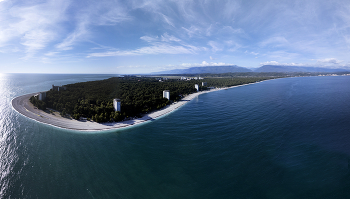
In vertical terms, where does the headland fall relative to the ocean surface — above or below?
above

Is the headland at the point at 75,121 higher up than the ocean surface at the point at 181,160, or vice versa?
the headland at the point at 75,121

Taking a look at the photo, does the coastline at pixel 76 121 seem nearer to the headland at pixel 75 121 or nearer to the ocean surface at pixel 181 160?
the headland at pixel 75 121

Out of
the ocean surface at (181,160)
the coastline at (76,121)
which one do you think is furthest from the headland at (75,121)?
the ocean surface at (181,160)

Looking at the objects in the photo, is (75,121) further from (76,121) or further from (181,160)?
(181,160)

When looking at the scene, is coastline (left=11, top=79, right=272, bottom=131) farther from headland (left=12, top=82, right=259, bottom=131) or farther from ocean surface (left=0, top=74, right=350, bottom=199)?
ocean surface (left=0, top=74, right=350, bottom=199)

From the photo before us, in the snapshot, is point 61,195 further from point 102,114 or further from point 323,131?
point 323,131

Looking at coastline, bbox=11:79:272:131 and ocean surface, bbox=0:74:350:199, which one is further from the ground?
coastline, bbox=11:79:272:131

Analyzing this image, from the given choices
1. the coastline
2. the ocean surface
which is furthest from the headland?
the ocean surface

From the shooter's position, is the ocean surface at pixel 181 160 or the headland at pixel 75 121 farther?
the headland at pixel 75 121

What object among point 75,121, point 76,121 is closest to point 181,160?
point 76,121

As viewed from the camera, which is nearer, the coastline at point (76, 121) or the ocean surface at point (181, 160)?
the ocean surface at point (181, 160)

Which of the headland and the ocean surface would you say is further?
the headland
